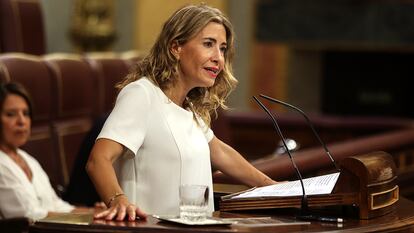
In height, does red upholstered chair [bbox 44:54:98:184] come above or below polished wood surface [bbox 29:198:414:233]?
above

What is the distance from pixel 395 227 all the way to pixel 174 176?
22.9 inches

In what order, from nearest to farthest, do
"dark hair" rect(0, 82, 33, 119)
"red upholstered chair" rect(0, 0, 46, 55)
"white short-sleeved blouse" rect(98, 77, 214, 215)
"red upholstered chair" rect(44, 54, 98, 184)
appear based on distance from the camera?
1. "white short-sleeved blouse" rect(98, 77, 214, 215)
2. "dark hair" rect(0, 82, 33, 119)
3. "red upholstered chair" rect(44, 54, 98, 184)
4. "red upholstered chair" rect(0, 0, 46, 55)

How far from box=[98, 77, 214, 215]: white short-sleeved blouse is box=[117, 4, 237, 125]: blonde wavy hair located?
45 millimetres

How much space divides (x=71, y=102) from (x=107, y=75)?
0.54 metres

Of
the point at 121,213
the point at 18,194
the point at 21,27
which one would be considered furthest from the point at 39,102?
the point at 121,213

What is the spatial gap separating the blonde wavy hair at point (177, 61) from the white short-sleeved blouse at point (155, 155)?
0.04 meters

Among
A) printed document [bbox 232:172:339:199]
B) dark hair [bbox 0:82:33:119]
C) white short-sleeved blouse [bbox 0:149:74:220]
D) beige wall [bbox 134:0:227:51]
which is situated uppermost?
beige wall [bbox 134:0:227:51]

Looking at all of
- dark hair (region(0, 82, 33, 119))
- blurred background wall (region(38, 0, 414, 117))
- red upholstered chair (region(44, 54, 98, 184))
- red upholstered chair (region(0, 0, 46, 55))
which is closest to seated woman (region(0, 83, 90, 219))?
dark hair (region(0, 82, 33, 119))

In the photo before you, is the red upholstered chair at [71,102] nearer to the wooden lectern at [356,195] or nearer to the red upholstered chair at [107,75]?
the red upholstered chair at [107,75]

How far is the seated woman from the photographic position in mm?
3828

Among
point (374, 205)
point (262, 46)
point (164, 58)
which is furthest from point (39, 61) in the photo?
point (262, 46)

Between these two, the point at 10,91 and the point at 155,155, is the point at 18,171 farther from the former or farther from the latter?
the point at 155,155

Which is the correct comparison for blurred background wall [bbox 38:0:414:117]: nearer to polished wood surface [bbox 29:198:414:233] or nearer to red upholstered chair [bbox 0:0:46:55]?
red upholstered chair [bbox 0:0:46:55]

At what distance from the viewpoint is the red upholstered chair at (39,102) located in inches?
191
